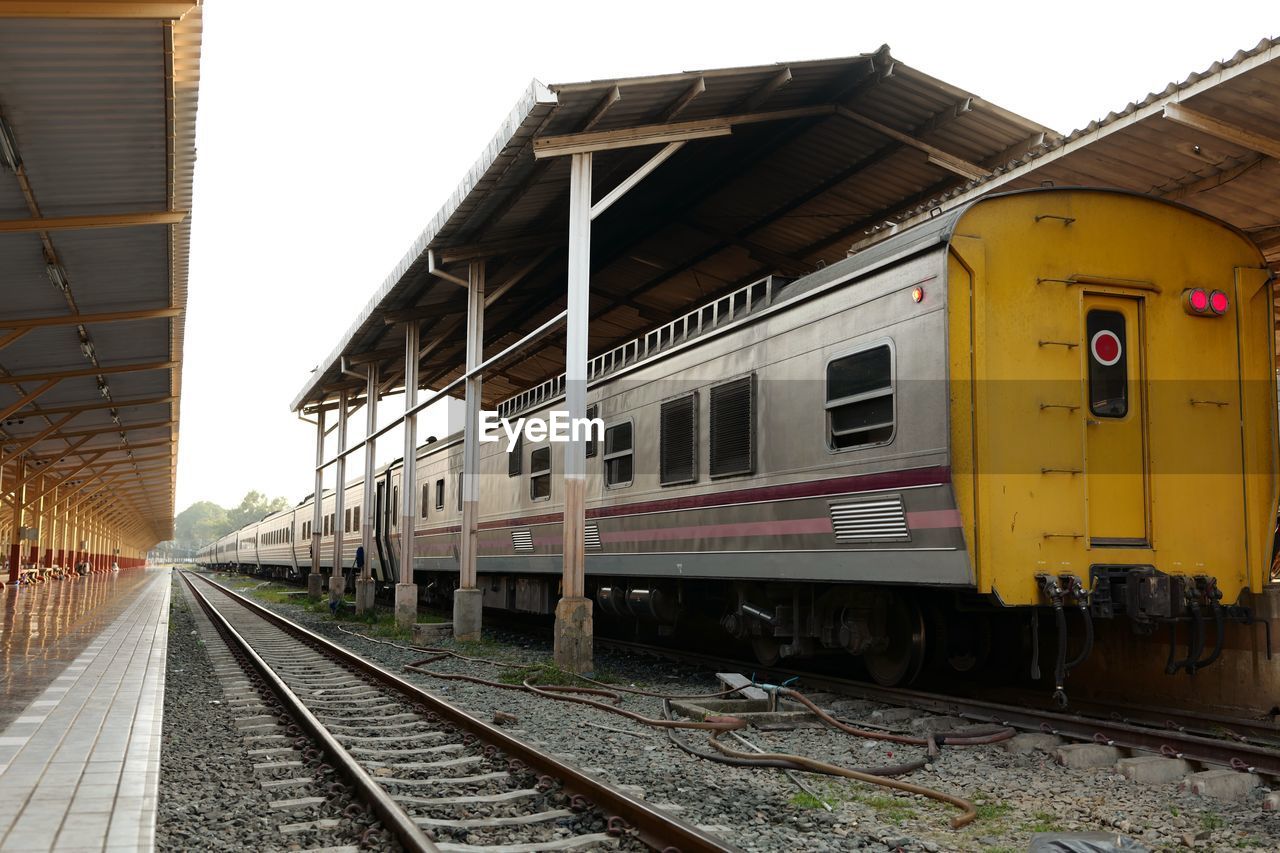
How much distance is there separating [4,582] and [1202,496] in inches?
1387

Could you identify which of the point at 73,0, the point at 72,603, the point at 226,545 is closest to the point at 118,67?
the point at 73,0

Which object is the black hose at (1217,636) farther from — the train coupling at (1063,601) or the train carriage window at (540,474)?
the train carriage window at (540,474)

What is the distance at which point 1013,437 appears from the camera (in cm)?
739

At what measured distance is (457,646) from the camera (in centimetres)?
1504

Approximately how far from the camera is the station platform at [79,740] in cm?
464

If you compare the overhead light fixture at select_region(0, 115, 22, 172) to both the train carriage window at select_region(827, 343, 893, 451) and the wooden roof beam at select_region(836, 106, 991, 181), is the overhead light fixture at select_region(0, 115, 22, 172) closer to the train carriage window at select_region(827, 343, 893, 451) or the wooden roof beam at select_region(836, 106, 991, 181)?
the train carriage window at select_region(827, 343, 893, 451)

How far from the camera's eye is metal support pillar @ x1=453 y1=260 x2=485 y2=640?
15516 millimetres

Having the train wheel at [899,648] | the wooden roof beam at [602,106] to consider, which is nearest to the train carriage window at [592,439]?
the wooden roof beam at [602,106]

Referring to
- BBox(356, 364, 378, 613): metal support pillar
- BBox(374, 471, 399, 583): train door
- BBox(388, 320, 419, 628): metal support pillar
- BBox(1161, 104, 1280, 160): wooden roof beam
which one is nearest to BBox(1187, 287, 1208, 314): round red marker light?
BBox(1161, 104, 1280, 160): wooden roof beam

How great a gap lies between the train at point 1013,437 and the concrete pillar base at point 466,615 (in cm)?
642

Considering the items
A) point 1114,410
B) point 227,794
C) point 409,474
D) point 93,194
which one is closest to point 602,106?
point 93,194

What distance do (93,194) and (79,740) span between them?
20.1 feet

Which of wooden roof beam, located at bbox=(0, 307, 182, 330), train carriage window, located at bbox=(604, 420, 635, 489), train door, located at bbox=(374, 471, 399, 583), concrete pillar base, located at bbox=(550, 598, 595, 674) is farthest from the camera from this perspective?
train door, located at bbox=(374, 471, 399, 583)

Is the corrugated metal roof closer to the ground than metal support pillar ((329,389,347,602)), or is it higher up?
higher up
